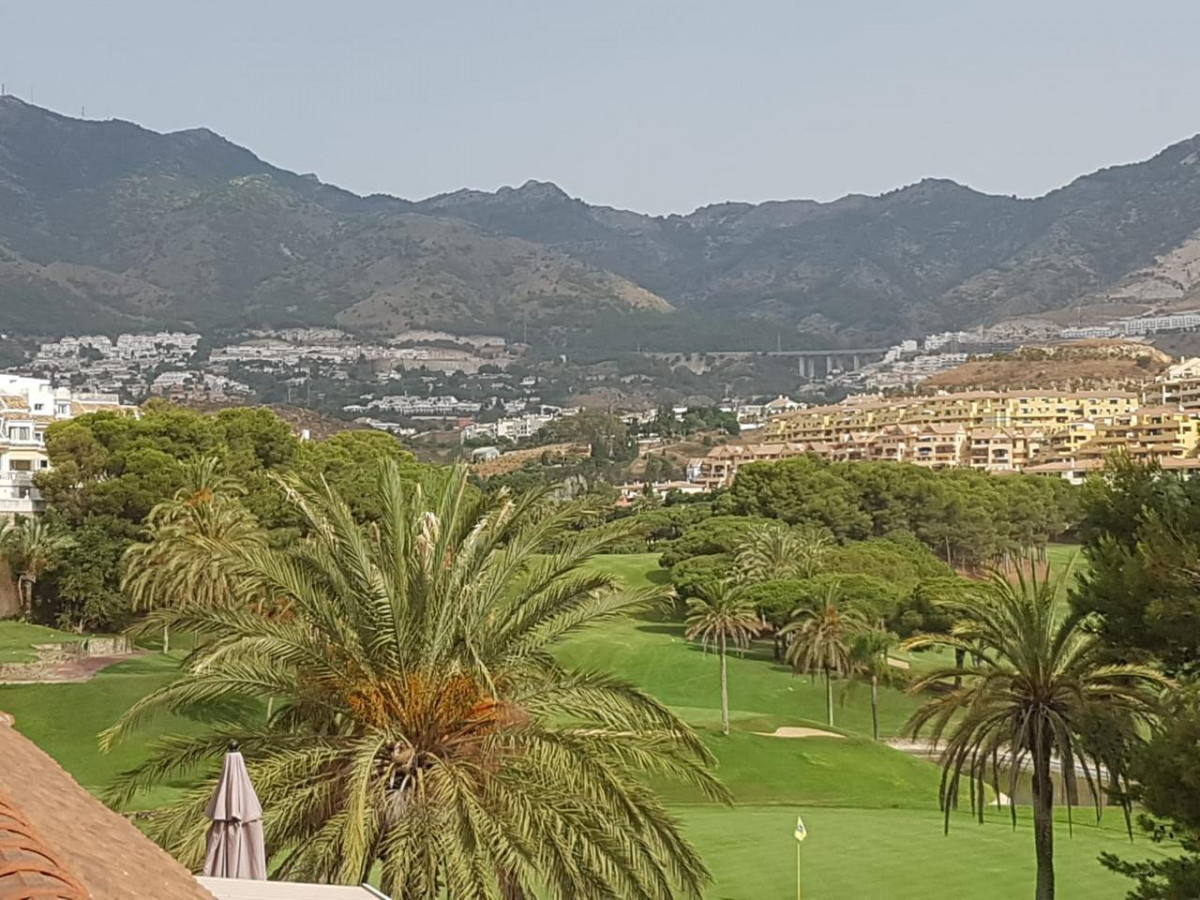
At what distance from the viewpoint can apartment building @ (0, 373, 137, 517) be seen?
55.2 m

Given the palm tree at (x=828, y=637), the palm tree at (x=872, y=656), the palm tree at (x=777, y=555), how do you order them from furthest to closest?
Answer: the palm tree at (x=777, y=555) < the palm tree at (x=828, y=637) < the palm tree at (x=872, y=656)

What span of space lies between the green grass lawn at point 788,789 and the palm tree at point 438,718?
452cm

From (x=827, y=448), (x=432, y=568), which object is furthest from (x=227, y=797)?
(x=827, y=448)

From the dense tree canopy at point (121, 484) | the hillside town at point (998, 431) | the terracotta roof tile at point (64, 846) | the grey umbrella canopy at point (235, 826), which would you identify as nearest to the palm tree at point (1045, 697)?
the grey umbrella canopy at point (235, 826)

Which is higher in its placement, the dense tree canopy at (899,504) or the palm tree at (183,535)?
the dense tree canopy at (899,504)

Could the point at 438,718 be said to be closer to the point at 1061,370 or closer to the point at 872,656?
the point at 872,656

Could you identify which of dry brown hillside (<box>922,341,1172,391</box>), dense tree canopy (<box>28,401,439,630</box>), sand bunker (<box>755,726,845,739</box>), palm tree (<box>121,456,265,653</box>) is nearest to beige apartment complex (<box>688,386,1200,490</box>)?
dry brown hillside (<box>922,341,1172,391</box>)

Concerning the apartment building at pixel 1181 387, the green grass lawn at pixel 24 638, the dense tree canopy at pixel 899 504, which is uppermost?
the apartment building at pixel 1181 387

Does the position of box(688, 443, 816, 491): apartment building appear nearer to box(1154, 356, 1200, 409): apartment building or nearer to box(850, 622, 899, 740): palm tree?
box(1154, 356, 1200, 409): apartment building

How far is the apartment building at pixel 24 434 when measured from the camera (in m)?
55.2

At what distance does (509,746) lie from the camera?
11.3 m

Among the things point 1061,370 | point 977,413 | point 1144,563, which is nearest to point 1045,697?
point 1144,563

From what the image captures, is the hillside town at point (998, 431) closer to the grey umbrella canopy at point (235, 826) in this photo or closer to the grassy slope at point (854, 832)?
the grassy slope at point (854, 832)

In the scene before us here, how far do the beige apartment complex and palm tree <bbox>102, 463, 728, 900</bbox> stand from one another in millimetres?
103289
